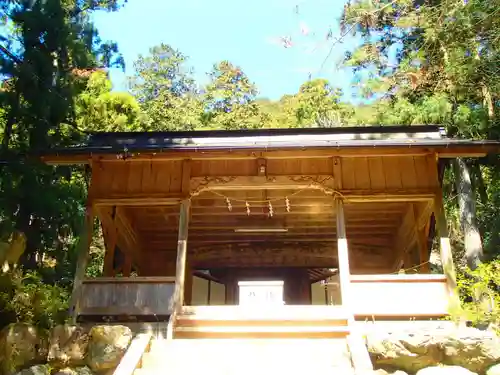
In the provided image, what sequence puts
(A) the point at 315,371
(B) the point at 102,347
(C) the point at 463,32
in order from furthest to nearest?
1. (C) the point at 463,32
2. (B) the point at 102,347
3. (A) the point at 315,371

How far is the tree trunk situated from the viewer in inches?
502

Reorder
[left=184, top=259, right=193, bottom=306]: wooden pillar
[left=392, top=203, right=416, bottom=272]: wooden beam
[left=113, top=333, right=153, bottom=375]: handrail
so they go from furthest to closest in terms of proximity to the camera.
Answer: [left=184, top=259, right=193, bottom=306]: wooden pillar < [left=392, top=203, right=416, bottom=272]: wooden beam < [left=113, top=333, right=153, bottom=375]: handrail

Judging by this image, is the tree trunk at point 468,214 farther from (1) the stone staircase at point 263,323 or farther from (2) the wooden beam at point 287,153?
(1) the stone staircase at point 263,323

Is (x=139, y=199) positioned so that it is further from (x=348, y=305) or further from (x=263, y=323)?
(x=348, y=305)

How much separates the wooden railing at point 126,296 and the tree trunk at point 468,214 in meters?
8.20

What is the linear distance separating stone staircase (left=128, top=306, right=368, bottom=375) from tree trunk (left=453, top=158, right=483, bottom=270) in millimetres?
6377

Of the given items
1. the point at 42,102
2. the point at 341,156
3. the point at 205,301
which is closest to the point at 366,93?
the point at 341,156

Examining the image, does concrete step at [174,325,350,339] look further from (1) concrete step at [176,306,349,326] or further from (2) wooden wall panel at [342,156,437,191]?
(2) wooden wall panel at [342,156,437,191]

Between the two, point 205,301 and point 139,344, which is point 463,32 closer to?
point 139,344

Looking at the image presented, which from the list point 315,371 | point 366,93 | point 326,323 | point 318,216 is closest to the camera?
point 315,371

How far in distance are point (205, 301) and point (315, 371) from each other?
29.9ft

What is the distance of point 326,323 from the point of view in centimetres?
792

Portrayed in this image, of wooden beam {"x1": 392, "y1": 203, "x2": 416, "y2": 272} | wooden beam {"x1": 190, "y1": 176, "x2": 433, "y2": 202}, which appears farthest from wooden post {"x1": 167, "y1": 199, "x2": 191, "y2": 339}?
wooden beam {"x1": 392, "y1": 203, "x2": 416, "y2": 272}

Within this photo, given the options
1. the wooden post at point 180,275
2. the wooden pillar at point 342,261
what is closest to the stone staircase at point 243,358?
the wooden post at point 180,275
